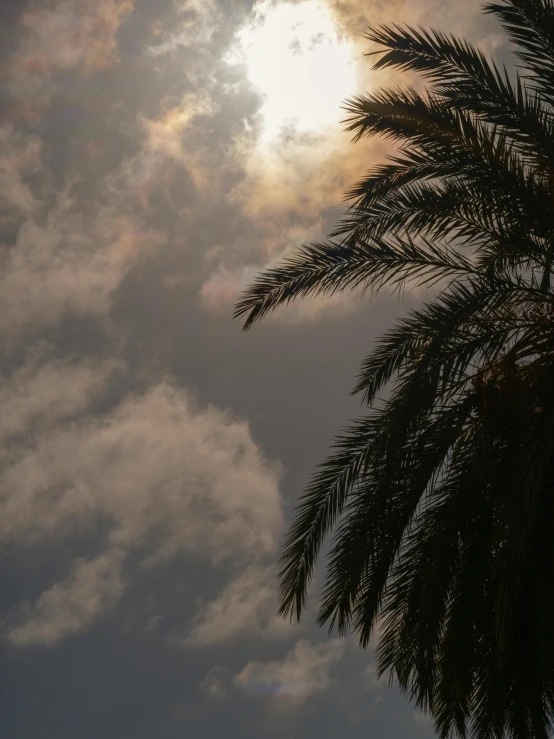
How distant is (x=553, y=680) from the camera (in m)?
10.3

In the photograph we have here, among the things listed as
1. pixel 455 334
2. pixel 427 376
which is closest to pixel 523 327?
pixel 455 334

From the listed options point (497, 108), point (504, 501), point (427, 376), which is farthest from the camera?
point (497, 108)

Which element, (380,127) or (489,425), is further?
(380,127)

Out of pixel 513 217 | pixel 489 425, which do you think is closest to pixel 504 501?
pixel 489 425

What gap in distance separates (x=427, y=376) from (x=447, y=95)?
12.7 feet

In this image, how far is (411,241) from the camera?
37.2 feet

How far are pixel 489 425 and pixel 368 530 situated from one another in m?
1.88

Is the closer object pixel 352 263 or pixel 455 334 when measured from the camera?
pixel 455 334

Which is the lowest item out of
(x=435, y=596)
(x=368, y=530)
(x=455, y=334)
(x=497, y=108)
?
(x=435, y=596)

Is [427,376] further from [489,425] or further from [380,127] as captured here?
[380,127]

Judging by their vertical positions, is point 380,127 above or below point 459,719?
above

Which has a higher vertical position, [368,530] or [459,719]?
[368,530]

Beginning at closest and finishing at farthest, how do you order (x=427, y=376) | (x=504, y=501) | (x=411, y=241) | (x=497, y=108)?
(x=427, y=376), (x=504, y=501), (x=497, y=108), (x=411, y=241)

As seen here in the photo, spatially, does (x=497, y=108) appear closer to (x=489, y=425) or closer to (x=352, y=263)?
(x=352, y=263)
